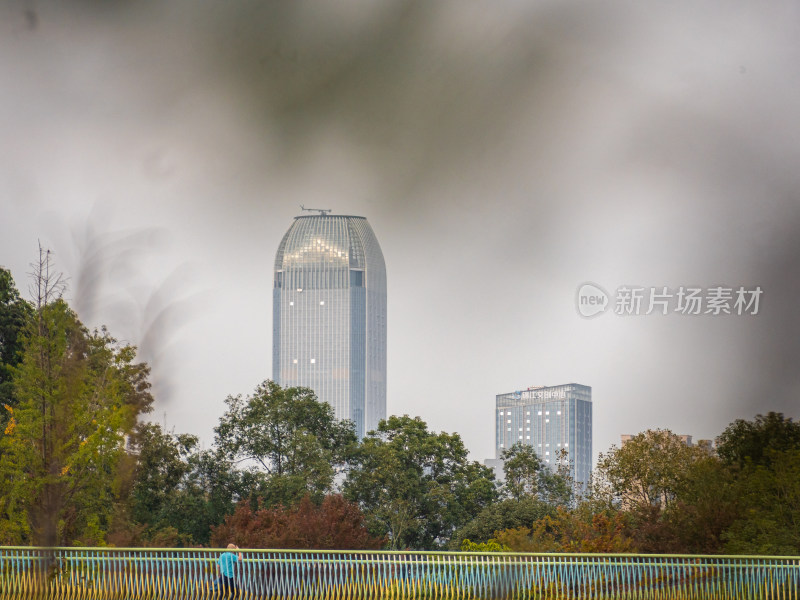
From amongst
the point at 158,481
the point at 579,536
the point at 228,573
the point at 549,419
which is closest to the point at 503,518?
the point at 579,536

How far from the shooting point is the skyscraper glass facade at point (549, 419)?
309 ft

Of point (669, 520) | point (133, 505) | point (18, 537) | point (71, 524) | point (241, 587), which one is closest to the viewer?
point (241, 587)

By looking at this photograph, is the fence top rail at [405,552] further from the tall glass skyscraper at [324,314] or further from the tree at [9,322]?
the tall glass skyscraper at [324,314]

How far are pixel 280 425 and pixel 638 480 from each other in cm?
1378

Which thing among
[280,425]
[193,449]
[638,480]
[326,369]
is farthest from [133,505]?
[326,369]

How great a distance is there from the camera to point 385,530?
38.4 metres

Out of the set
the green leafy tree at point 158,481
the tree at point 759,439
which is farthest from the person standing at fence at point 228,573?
the green leafy tree at point 158,481

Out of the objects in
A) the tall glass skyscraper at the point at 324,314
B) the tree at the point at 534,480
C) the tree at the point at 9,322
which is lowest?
the tree at the point at 534,480

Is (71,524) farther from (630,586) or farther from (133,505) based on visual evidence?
(630,586)

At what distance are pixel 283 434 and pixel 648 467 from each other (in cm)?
1387

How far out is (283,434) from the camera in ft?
135

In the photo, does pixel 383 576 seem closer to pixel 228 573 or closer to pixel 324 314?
pixel 228 573

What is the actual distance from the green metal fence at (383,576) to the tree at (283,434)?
71.9 ft

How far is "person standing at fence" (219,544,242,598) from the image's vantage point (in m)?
14.7
